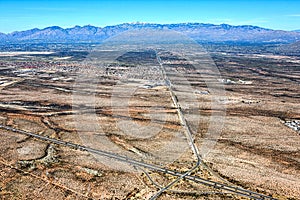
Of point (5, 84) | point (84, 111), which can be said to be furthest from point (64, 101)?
point (5, 84)

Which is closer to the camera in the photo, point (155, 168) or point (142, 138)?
point (155, 168)

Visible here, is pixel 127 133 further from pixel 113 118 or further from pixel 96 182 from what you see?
pixel 96 182

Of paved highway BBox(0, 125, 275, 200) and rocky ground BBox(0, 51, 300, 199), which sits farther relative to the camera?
rocky ground BBox(0, 51, 300, 199)

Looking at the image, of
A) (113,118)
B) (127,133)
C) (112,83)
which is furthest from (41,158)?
(112,83)

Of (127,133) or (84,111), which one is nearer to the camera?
(127,133)

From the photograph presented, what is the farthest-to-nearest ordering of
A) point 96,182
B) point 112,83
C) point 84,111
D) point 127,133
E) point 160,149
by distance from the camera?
point 112,83 → point 84,111 → point 127,133 → point 160,149 → point 96,182

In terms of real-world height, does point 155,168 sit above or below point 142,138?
below

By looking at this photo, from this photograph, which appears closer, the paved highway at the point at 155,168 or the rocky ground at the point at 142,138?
the paved highway at the point at 155,168

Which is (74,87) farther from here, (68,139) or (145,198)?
(145,198)

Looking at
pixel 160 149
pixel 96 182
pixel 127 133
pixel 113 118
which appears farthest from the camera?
pixel 113 118
